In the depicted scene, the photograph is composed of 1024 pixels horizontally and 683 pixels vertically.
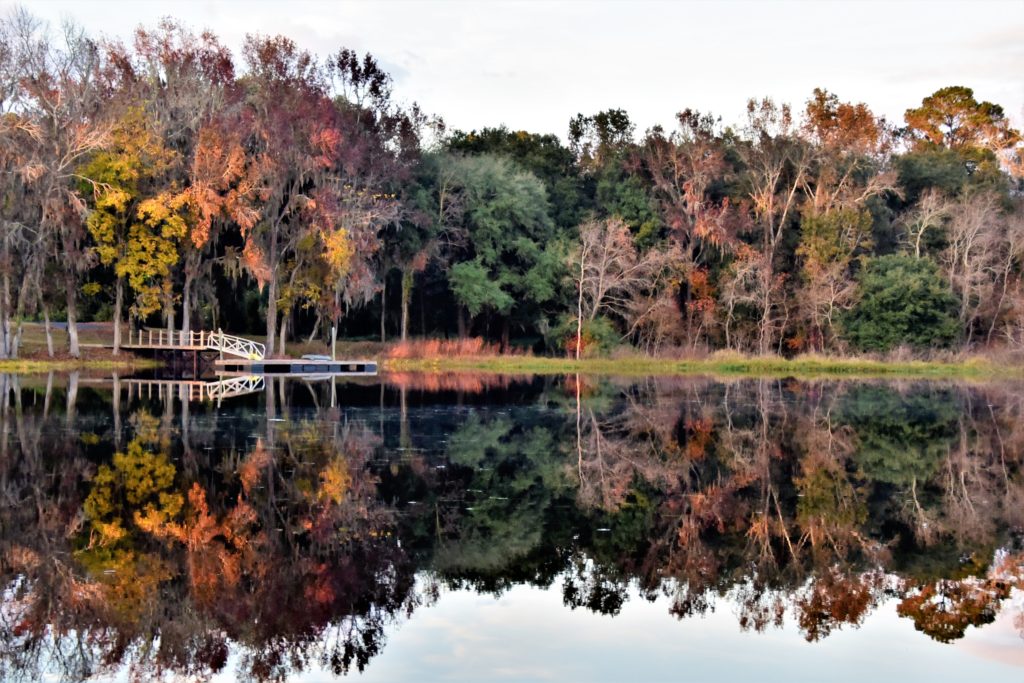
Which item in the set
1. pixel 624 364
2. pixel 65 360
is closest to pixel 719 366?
pixel 624 364

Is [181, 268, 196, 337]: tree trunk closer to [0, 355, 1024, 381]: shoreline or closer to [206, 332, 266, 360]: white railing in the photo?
[206, 332, 266, 360]: white railing

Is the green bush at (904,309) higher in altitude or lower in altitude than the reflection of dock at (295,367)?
higher

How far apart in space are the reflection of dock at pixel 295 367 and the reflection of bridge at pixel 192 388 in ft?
9.17

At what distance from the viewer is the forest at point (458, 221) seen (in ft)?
159

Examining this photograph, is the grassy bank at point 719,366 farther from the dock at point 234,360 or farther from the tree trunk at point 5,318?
the tree trunk at point 5,318

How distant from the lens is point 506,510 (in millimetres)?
16984

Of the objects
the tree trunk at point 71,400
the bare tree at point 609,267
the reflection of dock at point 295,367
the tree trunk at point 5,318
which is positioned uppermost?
the bare tree at point 609,267

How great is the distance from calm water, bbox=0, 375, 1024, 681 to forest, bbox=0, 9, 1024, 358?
23330 millimetres

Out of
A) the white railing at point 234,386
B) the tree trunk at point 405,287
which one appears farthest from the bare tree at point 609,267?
the white railing at point 234,386

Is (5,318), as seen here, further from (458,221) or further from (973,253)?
(973,253)

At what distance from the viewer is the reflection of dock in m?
48.1

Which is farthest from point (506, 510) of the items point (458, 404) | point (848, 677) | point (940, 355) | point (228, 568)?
point (940, 355)

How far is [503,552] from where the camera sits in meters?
14.6

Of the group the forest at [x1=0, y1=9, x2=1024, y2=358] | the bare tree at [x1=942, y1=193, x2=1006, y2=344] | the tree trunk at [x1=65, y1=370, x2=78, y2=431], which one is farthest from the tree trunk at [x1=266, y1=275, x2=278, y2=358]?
the bare tree at [x1=942, y1=193, x2=1006, y2=344]
